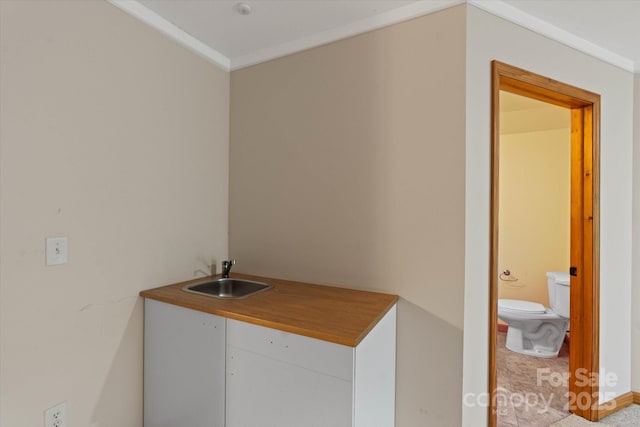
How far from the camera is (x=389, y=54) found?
1.71m

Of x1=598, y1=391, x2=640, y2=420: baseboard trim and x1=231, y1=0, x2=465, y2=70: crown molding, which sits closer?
x1=231, y1=0, x2=465, y2=70: crown molding

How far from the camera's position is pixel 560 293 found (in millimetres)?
2826

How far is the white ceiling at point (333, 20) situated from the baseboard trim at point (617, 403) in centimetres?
221

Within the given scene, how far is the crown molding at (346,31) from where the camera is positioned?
1.60m

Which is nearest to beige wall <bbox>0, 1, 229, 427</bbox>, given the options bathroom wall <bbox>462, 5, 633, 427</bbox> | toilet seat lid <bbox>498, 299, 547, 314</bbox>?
bathroom wall <bbox>462, 5, 633, 427</bbox>

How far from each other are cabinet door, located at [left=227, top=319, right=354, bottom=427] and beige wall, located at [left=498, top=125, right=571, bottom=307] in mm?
3105

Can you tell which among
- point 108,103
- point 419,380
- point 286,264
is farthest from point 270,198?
point 419,380

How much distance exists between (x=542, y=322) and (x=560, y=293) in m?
0.30

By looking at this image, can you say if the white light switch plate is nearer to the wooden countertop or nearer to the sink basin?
the wooden countertop

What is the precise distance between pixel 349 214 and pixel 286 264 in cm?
55

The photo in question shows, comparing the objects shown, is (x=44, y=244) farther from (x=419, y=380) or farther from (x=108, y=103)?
(x=419, y=380)

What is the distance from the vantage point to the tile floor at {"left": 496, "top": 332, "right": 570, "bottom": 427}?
2.03 m

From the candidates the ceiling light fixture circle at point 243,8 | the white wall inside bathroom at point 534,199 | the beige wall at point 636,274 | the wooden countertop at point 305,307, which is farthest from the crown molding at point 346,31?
the white wall inside bathroom at point 534,199

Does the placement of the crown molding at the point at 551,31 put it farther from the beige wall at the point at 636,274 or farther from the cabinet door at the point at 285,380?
the cabinet door at the point at 285,380
